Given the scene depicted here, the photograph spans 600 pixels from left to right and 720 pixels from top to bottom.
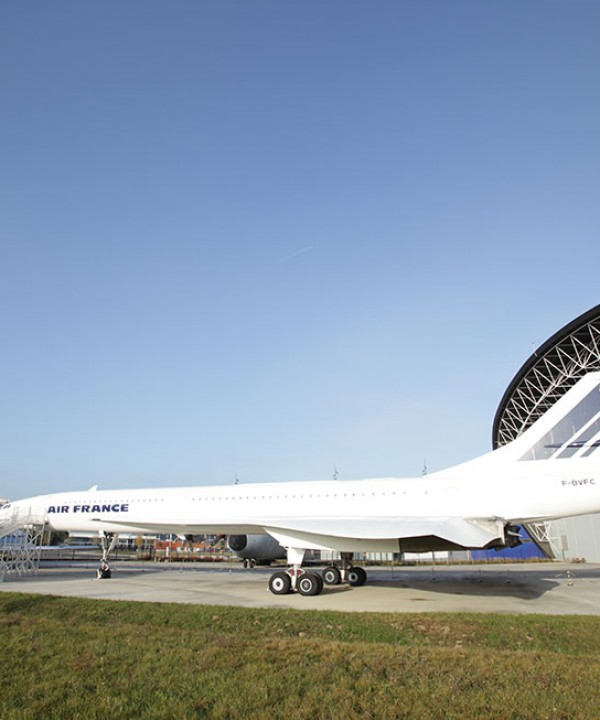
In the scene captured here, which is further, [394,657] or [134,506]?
[134,506]

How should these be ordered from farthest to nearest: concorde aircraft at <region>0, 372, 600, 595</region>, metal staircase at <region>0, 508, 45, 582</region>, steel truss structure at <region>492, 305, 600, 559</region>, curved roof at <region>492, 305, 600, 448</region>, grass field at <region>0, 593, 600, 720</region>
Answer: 1. steel truss structure at <region>492, 305, 600, 559</region>
2. curved roof at <region>492, 305, 600, 448</region>
3. metal staircase at <region>0, 508, 45, 582</region>
4. concorde aircraft at <region>0, 372, 600, 595</region>
5. grass field at <region>0, 593, 600, 720</region>

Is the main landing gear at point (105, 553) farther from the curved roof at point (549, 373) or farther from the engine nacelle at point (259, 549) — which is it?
the curved roof at point (549, 373)

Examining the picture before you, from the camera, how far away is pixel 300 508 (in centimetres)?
1822

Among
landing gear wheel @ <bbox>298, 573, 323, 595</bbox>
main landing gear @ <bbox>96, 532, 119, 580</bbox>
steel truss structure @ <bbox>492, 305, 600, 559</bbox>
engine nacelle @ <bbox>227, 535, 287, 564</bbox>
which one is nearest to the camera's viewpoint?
landing gear wheel @ <bbox>298, 573, 323, 595</bbox>

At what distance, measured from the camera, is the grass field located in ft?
15.1

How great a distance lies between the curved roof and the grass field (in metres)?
22.7

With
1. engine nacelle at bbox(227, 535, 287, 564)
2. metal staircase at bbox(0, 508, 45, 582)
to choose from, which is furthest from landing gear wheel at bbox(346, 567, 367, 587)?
metal staircase at bbox(0, 508, 45, 582)

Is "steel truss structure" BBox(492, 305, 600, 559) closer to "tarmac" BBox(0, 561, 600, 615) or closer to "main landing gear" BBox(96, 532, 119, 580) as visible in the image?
"tarmac" BBox(0, 561, 600, 615)

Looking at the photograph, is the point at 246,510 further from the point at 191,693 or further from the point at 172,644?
the point at 191,693

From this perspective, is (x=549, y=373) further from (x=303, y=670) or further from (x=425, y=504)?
(x=303, y=670)

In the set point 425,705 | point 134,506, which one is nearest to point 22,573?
point 134,506

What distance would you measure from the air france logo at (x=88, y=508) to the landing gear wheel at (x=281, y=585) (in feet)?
29.3

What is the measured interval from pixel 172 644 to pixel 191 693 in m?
2.49

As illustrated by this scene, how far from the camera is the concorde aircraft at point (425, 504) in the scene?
1456 cm
